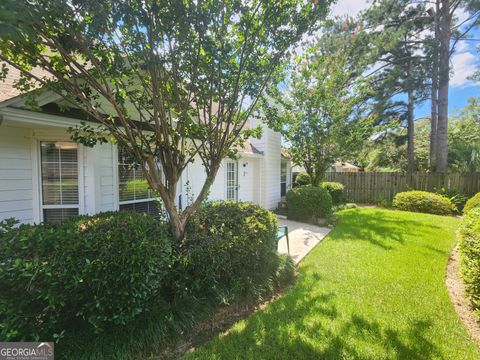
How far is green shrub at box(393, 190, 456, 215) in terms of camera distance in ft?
33.8

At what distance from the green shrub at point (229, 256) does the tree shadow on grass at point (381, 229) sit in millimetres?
3765

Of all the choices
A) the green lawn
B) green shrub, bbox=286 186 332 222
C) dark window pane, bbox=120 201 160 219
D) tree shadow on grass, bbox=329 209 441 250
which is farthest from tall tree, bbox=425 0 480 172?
dark window pane, bbox=120 201 160 219

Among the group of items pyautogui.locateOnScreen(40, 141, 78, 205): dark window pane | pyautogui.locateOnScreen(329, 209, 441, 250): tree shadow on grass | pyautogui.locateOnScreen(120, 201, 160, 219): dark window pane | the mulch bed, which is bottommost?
the mulch bed

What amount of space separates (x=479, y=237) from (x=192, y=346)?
436cm

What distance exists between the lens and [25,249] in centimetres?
243

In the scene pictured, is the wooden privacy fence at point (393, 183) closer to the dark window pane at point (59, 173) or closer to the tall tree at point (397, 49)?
the tall tree at point (397, 49)

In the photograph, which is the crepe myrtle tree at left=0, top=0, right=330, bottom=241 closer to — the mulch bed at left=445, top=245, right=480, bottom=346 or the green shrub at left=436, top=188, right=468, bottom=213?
the mulch bed at left=445, top=245, right=480, bottom=346

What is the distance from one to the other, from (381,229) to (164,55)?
26.7 feet

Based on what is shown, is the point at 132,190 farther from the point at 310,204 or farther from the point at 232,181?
the point at 310,204

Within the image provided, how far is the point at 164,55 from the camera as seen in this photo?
→ 3.13 m

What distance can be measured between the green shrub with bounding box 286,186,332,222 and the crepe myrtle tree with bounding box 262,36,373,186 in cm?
195

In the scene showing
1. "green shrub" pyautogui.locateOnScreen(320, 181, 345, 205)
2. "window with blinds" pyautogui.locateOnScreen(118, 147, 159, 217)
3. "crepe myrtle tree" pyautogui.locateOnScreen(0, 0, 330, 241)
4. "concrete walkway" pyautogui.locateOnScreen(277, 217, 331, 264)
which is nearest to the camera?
"crepe myrtle tree" pyautogui.locateOnScreen(0, 0, 330, 241)

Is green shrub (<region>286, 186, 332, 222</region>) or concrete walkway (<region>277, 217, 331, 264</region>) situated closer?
concrete walkway (<region>277, 217, 331, 264</region>)

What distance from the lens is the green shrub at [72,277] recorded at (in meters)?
2.22
